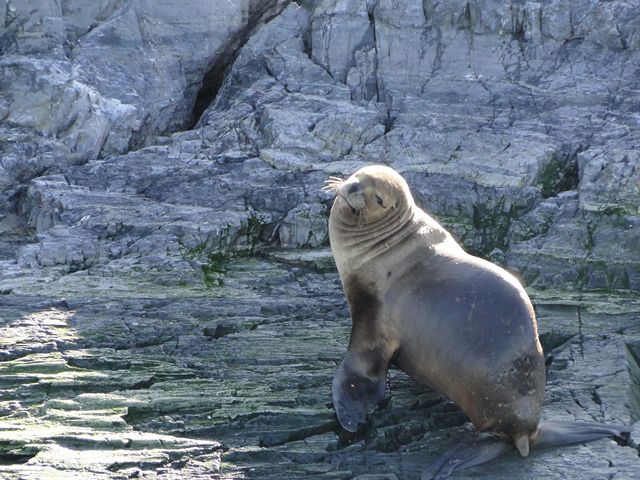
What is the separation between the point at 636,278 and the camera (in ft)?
27.0

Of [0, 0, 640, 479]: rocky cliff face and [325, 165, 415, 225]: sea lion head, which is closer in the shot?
[0, 0, 640, 479]: rocky cliff face

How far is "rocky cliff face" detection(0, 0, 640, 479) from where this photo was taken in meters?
6.01

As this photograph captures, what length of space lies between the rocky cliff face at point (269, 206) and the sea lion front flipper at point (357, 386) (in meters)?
0.10

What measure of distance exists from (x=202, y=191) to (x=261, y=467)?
3.90 meters

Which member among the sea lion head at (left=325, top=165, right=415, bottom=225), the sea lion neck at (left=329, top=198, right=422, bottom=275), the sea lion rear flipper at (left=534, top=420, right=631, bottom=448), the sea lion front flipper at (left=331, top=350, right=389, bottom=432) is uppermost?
the sea lion head at (left=325, top=165, right=415, bottom=225)

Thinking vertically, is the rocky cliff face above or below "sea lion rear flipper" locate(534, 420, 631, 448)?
above

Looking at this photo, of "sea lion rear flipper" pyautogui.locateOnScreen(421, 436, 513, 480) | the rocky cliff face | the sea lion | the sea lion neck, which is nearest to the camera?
"sea lion rear flipper" pyautogui.locateOnScreen(421, 436, 513, 480)


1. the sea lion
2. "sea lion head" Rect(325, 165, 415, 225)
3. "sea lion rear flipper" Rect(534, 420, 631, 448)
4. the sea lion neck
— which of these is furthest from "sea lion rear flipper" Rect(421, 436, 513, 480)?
"sea lion head" Rect(325, 165, 415, 225)

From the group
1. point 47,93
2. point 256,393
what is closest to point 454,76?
point 47,93

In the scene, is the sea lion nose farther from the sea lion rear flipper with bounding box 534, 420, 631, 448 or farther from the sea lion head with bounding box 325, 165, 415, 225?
the sea lion rear flipper with bounding box 534, 420, 631, 448

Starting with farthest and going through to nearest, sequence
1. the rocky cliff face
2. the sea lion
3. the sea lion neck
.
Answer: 1. the sea lion neck
2. the rocky cliff face
3. the sea lion

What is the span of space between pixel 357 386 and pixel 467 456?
0.86 meters

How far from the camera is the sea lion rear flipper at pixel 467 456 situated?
18.2ft

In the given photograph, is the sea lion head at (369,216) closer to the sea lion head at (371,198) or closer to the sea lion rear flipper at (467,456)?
the sea lion head at (371,198)
